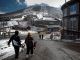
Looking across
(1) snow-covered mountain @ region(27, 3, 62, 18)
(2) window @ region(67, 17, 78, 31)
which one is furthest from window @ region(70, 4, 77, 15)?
(1) snow-covered mountain @ region(27, 3, 62, 18)

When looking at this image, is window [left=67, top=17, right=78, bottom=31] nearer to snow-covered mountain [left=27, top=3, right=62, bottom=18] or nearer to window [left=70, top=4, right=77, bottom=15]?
window [left=70, top=4, right=77, bottom=15]

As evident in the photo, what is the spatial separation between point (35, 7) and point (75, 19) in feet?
291

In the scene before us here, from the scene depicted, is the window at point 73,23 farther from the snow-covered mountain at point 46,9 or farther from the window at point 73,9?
the snow-covered mountain at point 46,9

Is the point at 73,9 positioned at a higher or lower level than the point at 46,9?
lower

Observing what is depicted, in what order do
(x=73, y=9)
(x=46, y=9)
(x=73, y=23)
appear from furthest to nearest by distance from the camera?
(x=46, y=9), (x=73, y=9), (x=73, y=23)

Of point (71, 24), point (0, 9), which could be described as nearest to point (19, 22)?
point (71, 24)

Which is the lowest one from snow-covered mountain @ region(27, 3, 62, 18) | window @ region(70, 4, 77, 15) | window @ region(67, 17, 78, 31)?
window @ region(67, 17, 78, 31)

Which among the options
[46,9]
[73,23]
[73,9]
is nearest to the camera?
[73,23]

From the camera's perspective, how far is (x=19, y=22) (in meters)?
81.6

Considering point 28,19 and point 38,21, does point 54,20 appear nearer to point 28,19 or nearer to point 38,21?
point 38,21

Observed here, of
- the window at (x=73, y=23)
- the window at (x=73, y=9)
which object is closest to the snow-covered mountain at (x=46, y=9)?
the window at (x=73, y=9)

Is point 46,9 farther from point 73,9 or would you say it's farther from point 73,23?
point 73,23

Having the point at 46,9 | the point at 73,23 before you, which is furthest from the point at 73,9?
the point at 46,9

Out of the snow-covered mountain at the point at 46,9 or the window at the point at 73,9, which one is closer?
the window at the point at 73,9
